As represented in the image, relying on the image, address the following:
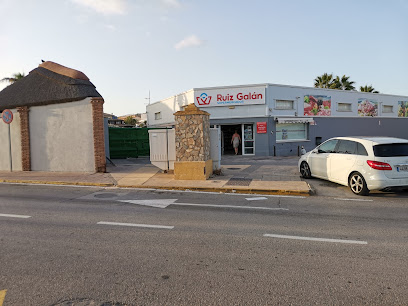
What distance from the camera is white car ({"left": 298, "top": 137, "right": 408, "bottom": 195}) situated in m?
8.20

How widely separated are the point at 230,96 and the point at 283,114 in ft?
13.7

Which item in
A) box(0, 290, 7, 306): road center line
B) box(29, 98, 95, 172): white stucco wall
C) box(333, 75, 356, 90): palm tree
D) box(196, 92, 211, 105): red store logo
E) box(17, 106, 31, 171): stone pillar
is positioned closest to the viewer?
box(0, 290, 7, 306): road center line

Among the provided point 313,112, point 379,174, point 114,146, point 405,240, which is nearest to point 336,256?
point 405,240

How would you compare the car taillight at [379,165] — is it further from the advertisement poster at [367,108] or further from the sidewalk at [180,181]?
the advertisement poster at [367,108]

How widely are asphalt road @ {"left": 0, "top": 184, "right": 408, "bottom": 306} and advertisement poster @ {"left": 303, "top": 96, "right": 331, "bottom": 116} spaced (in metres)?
17.2

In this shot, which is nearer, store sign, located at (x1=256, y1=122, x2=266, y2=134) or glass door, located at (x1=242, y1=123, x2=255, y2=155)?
store sign, located at (x1=256, y1=122, x2=266, y2=134)

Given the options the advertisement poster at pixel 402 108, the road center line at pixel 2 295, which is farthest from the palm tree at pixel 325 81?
the road center line at pixel 2 295

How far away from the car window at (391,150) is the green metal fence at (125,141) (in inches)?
592

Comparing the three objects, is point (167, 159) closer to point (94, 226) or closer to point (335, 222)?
point (94, 226)

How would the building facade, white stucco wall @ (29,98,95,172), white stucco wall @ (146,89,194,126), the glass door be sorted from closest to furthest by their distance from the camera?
the building facade → white stucco wall @ (29,98,95,172) → the glass door → white stucco wall @ (146,89,194,126)

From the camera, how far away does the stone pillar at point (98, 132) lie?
1301 centimetres

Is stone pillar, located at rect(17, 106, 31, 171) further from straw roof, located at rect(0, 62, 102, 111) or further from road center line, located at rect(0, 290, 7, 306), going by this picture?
road center line, located at rect(0, 290, 7, 306)

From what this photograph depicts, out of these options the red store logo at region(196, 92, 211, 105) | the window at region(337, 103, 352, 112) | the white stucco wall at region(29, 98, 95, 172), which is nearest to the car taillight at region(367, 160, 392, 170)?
the white stucco wall at region(29, 98, 95, 172)

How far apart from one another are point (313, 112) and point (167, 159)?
15.7 m
